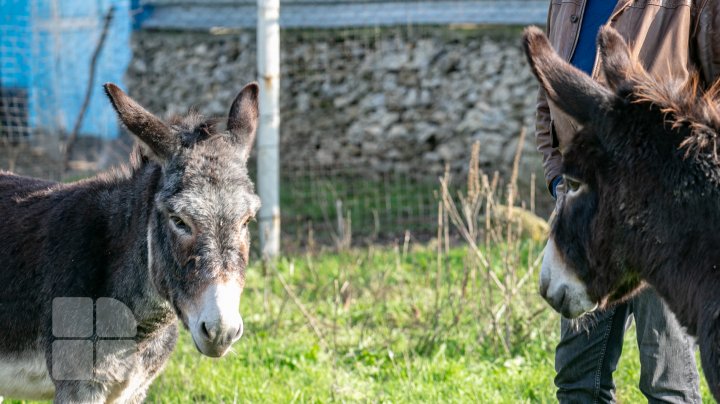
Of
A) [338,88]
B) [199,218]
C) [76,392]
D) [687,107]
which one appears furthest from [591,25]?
[338,88]

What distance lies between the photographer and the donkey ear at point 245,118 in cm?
363

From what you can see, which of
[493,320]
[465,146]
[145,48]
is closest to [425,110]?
[465,146]

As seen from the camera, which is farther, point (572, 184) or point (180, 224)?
point (180, 224)

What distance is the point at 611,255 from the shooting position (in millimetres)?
2697

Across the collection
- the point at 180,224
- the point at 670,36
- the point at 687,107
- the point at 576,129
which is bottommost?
the point at 180,224

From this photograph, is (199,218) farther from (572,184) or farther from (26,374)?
(572,184)

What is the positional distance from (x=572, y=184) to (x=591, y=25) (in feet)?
2.61

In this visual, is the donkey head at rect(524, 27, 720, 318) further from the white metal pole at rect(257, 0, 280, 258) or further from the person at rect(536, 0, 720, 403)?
the white metal pole at rect(257, 0, 280, 258)

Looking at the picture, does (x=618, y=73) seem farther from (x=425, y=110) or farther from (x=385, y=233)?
(x=425, y=110)

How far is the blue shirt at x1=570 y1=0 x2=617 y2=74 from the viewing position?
324 centimetres

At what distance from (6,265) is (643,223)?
2581mm

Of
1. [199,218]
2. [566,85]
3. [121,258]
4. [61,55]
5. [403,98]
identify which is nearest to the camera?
[566,85]

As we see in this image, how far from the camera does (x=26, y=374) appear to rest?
351 cm

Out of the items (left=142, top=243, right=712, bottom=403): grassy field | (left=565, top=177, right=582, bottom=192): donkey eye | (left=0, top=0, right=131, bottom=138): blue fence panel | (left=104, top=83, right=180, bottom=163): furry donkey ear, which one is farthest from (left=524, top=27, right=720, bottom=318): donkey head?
(left=0, top=0, right=131, bottom=138): blue fence panel
